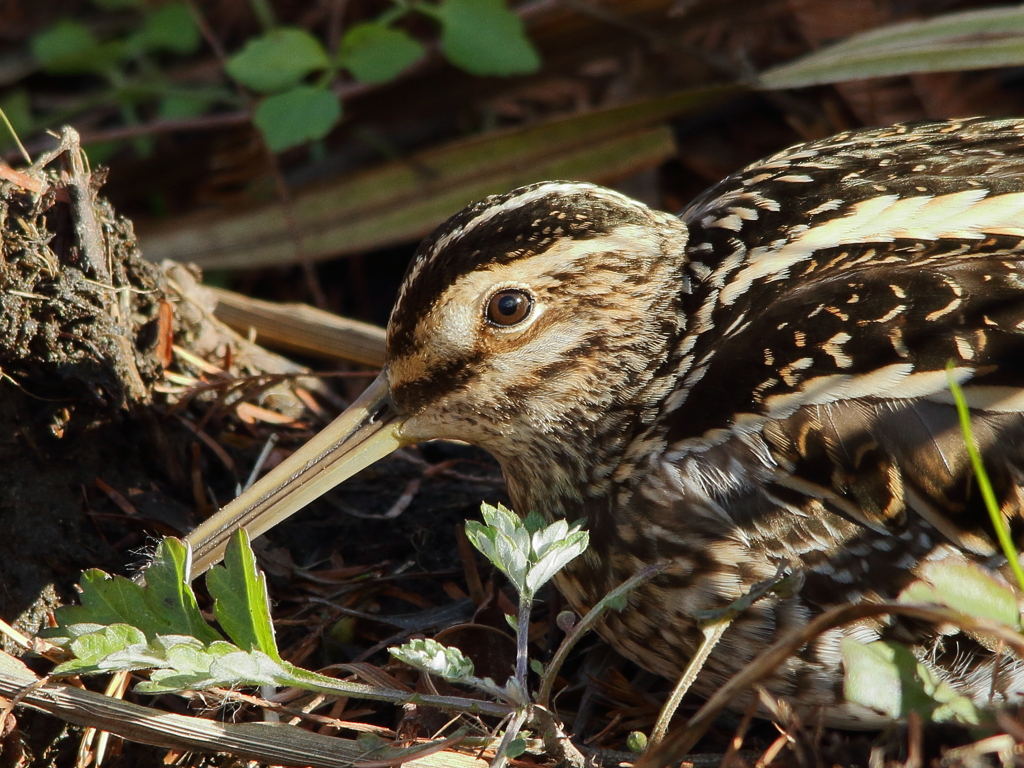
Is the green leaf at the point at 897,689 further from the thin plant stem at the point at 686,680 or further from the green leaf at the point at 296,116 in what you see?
the green leaf at the point at 296,116

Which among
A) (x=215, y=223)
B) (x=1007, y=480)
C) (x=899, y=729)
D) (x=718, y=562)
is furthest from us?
(x=215, y=223)

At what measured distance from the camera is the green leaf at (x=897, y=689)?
2.05m

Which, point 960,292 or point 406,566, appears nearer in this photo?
point 960,292

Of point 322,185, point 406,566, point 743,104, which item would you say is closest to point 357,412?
point 406,566

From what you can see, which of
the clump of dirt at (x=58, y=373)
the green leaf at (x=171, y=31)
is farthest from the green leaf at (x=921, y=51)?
the clump of dirt at (x=58, y=373)

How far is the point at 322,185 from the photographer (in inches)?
184

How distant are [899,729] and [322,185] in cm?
320

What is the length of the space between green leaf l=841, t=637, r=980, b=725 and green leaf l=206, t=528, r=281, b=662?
3.46ft

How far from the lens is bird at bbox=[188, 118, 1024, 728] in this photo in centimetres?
239

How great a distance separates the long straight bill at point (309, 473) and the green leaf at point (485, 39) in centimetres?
177

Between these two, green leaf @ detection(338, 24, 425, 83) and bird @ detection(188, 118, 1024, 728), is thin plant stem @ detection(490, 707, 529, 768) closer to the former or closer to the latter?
bird @ detection(188, 118, 1024, 728)

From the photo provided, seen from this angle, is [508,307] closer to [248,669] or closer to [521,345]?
[521,345]

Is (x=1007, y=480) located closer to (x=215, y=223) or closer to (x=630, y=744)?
(x=630, y=744)

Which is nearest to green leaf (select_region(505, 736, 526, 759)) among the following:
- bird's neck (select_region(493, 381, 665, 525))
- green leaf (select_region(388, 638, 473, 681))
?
green leaf (select_region(388, 638, 473, 681))
